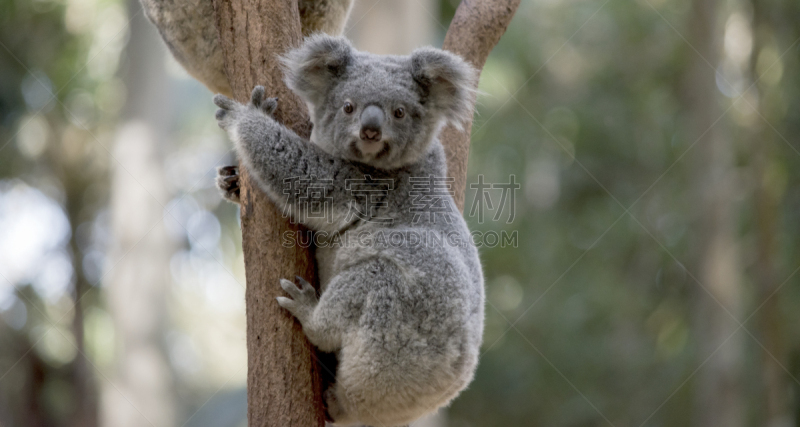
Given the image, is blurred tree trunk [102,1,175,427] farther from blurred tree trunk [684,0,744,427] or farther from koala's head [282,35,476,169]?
koala's head [282,35,476,169]

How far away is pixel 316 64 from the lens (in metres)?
2.86

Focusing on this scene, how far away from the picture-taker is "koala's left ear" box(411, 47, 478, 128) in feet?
9.59

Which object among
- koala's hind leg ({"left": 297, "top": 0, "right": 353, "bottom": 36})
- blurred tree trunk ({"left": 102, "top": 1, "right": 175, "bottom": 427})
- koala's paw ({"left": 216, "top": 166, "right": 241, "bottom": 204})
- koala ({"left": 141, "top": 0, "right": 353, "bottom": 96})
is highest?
koala's hind leg ({"left": 297, "top": 0, "right": 353, "bottom": 36})

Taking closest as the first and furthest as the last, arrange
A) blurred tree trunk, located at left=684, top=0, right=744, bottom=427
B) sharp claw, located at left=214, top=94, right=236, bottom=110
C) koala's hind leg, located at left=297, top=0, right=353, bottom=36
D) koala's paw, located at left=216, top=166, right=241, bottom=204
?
sharp claw, located at left=214, top=94, right=236, bottom=110, koala's paw, located at left=216, top=166, right=241, bottom=204, koala's hind leg, located at left=297, top=0, right=353, bottom=36, blurred tree trunk, located at left=684, top=0, right=744, bottom=427

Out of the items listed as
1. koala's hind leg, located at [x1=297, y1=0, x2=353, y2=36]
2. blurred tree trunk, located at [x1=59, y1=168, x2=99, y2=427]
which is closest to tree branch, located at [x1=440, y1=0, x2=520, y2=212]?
koala's hind leg, located at [x1=297, y1=0, x2=353, y2=36]

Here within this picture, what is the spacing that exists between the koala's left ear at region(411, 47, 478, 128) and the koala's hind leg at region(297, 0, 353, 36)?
104 centimetres

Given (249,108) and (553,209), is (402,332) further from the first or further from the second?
(553,209)

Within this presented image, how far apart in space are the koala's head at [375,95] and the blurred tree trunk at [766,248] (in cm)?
735

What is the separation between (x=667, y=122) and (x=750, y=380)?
559 centimetres

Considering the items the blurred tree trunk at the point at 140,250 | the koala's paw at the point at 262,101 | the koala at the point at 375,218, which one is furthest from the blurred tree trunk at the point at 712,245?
the blurred tree trunk at the point at 140,250

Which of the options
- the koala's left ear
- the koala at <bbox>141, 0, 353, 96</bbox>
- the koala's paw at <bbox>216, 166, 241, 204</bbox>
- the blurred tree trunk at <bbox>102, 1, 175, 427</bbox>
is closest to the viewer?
the koala's left ear

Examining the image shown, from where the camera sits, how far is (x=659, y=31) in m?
13.7

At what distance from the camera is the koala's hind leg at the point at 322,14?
3.77m

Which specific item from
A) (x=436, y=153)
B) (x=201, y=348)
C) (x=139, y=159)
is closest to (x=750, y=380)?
(x=436, y=153)
